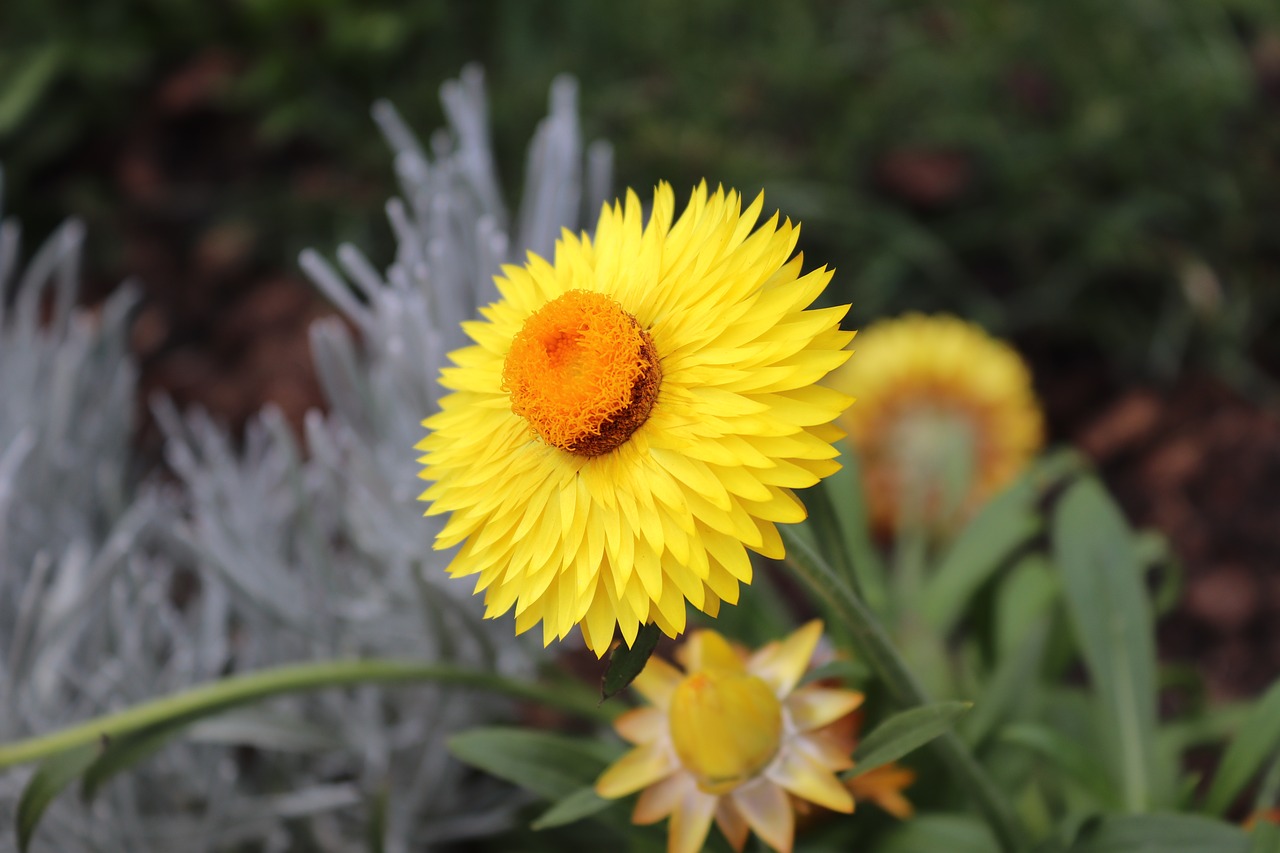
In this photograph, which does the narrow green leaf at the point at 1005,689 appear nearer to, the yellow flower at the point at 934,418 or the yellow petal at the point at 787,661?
the yellow petal at the point at 787,661

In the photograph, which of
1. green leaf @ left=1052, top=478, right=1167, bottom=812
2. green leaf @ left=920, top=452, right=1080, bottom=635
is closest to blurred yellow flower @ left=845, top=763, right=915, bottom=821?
green leaf @ left=1052, top=478, right=1167, bottom=812

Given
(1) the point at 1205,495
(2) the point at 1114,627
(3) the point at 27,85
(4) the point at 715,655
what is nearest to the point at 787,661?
(4) the point at 715,655

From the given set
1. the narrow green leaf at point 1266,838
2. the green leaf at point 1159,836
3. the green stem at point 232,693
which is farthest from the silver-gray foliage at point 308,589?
the narrow green leaf at point 1266,838

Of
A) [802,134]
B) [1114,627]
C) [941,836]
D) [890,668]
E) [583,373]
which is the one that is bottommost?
[941,836]

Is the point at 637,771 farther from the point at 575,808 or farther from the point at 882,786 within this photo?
the point at 882,786

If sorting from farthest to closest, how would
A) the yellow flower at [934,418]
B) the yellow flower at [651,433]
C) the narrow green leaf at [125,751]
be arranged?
the yellow flower at [934,418] → the narrow green leaf at [125,751] → the yellow flower at [651,433]

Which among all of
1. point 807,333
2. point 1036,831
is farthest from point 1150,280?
point 807,333
